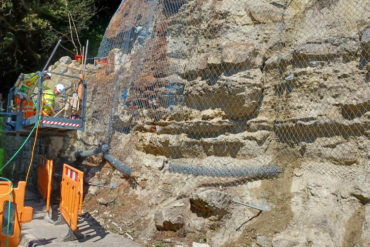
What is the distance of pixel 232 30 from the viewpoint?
20.8 feet

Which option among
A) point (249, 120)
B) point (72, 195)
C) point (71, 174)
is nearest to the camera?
point (72, 195)

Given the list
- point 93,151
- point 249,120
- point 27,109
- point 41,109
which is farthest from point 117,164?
point 249,120

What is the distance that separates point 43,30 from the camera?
15391 mm

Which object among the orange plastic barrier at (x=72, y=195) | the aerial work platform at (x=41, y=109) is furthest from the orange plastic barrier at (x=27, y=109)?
the orange plastic barrier at (x=72, y=195)

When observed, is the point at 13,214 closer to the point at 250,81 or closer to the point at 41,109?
the point at 41,109

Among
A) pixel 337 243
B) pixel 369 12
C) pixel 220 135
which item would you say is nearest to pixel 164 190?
pixel 220 135

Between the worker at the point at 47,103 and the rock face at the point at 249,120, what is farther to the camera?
the worker at the point at 47,103

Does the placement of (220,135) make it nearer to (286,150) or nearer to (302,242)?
(286,150)

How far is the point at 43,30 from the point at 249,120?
40.5 ft

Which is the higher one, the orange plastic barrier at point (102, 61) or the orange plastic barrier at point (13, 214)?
the orange plastic barrier at point (102, 61)

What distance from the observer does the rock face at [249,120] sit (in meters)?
4.68

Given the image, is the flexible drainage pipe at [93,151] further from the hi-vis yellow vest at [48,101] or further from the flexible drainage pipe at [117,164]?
the hi-vis yellow vest at [48,101]

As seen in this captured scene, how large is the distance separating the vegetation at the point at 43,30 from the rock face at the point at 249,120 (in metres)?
6.54

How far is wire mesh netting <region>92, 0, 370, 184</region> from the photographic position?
4.94 meters
